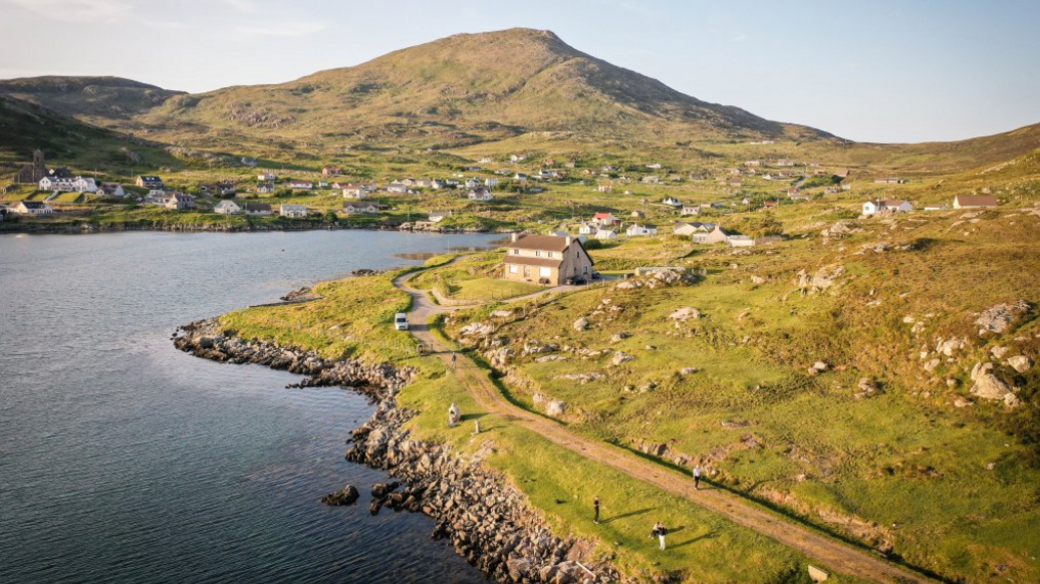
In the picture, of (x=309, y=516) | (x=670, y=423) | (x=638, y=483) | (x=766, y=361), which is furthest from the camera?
(x=766, y=361)

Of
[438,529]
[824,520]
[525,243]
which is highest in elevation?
[525,243]

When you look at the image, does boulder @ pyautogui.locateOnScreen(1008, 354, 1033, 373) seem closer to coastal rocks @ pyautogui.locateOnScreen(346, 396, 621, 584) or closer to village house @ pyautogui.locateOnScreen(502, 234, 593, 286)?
coastal rocks @ pyautogui.locateOnScreen(346, 396, 621, 584)

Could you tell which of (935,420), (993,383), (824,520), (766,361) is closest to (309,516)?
(824,520)

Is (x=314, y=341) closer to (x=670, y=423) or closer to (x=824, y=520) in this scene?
(x=670, y=423)

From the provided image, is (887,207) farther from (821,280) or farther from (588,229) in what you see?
(821,280)

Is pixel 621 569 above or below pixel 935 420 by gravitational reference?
below

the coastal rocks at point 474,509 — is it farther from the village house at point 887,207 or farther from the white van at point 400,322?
the village house at point 887,207

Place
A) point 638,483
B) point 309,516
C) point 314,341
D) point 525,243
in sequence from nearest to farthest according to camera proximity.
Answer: point 638,483 → point 309,516 → point 314,341 → point 525,243
